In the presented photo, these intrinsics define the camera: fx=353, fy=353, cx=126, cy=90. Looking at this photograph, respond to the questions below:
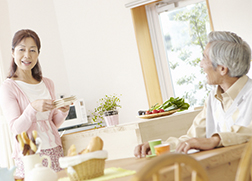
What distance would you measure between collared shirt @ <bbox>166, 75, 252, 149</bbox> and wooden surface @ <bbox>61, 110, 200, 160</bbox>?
1.28 feet

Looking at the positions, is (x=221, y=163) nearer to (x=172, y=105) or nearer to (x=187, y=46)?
(x=172, y=105)

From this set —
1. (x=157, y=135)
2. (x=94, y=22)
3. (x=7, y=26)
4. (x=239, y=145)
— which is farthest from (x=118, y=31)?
(x=239, y=145)

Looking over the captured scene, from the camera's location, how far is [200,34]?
4117 mm

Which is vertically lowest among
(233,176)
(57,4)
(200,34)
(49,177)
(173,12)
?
(233,176)

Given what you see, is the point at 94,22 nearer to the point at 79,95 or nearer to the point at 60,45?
the point at 60,45

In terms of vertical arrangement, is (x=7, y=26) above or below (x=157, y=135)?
above

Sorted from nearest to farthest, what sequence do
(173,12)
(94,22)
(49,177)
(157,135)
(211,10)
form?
(49,177) → (157,135) → (211,10) → (173,12) → (94,22)

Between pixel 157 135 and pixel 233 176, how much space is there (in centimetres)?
89

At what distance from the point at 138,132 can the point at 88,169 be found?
876 millimetres

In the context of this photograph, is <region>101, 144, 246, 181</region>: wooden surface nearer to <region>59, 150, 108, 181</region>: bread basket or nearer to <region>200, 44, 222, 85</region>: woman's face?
<region>59, 150, 108, 181</region>: bread basket

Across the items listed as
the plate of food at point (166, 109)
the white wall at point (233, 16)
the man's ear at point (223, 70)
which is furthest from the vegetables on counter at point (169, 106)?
the white wall at point (233, 16)

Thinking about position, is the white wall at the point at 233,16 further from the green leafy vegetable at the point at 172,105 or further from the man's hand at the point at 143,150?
the man's hand at the point at 143,150

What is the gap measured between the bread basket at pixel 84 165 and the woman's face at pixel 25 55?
3.58 feet

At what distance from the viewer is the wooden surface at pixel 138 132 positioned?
2.08 metres
